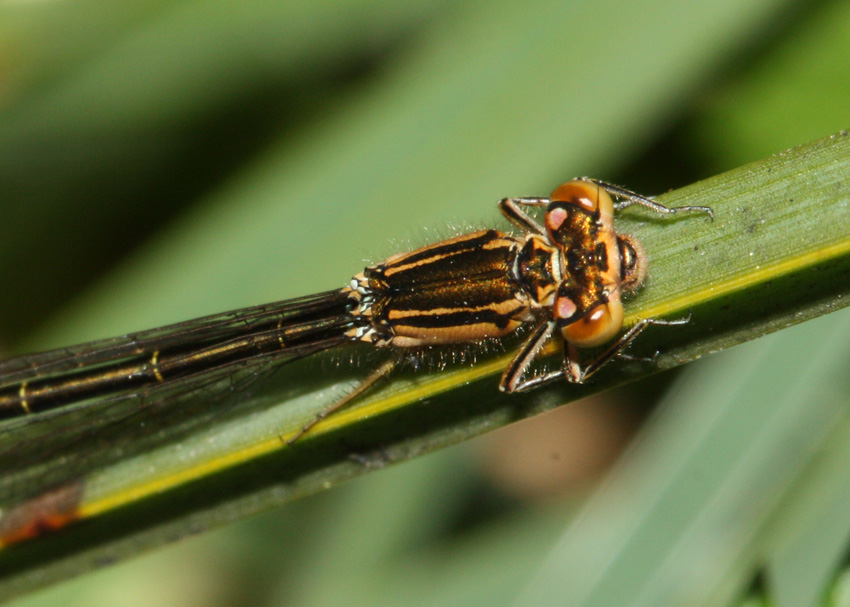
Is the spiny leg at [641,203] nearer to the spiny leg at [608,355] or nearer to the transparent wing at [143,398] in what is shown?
the spiny leg at [608,355]

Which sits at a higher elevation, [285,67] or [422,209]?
[285,67]

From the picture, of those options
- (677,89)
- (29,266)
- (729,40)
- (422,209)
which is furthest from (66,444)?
(729,40)

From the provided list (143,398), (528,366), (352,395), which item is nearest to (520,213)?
(528,366)

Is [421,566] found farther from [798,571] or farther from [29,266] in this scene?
[29,266]

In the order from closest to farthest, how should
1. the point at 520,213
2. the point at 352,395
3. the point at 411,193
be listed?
the point at 352,395
the point at 520,213
the point at 411,193

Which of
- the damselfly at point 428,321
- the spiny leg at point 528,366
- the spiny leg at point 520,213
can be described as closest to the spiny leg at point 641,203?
the damselfly at point 428,321

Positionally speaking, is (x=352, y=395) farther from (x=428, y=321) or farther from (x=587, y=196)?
(x=587, y=196)
